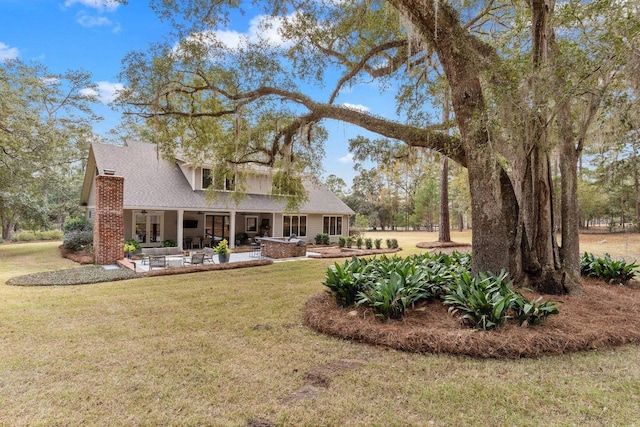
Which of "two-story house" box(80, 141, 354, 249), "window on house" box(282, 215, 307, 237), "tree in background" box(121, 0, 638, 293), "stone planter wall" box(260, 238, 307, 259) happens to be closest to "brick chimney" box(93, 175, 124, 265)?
"two-story house" box(80, 141, 354, 249)

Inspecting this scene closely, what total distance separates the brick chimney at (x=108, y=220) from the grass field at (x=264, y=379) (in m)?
6.77

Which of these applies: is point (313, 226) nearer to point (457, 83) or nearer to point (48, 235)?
point (457, 83)

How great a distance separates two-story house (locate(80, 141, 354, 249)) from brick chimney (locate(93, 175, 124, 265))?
620 mm

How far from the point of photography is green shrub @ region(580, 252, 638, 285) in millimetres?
7395

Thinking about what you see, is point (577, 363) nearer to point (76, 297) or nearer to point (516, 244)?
point (516, 244)

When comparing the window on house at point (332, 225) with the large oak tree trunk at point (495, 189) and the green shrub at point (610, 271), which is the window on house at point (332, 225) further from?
the large oak tree trunk at point (495, 189)

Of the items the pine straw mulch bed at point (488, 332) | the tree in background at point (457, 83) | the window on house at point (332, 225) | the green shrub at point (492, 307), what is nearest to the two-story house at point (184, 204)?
the window on house at point (332, 225)

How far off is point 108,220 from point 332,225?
12.9m

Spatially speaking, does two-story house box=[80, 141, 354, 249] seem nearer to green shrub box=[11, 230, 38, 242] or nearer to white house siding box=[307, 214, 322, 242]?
white house siding box=[307, 214, 322, 242]

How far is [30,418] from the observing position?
268 cm

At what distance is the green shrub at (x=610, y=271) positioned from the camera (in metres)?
7.39

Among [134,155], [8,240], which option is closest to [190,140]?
[134,155]

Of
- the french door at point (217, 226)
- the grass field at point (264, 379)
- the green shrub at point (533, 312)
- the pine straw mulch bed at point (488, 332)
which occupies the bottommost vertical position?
the grass field at point (264, 379)

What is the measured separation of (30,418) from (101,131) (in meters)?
32.2
